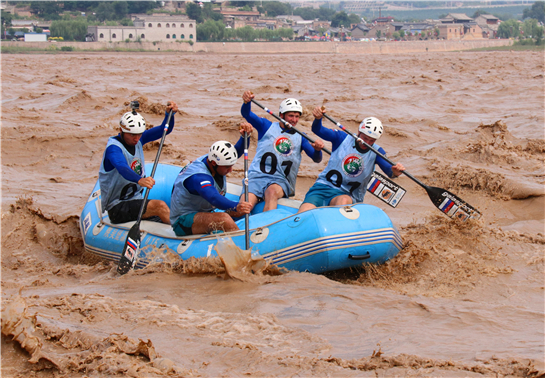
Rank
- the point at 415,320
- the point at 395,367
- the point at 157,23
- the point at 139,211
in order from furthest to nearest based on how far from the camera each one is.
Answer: the point at 157,23 < the point at 139,211 < the point at 415,320 < the point at 395,367

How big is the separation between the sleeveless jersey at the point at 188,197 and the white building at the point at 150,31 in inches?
2319

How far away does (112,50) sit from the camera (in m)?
53.3

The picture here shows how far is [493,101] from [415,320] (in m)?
12.9

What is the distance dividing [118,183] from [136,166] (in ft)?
0.94

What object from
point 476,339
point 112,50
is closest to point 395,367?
point 476,339

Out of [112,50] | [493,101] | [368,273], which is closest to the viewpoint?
[368,273]

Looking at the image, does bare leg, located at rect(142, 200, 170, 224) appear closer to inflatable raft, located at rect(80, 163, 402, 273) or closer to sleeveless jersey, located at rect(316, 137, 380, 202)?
inflatable raft, located at rect(80, 163, 402, 273)

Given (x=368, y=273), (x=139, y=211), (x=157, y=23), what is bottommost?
(x=368, y=273)

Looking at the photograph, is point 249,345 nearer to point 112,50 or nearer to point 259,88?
point 259,88

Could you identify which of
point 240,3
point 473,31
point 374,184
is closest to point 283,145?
point 374,184

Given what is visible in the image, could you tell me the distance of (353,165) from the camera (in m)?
5.93

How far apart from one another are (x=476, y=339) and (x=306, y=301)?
50.0 inches

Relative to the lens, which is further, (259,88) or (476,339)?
(259,88)

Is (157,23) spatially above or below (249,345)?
above
